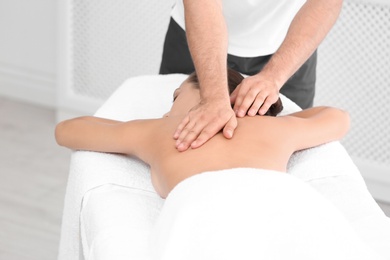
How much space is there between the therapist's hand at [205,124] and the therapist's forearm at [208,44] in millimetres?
33

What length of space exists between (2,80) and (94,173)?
7.44ft

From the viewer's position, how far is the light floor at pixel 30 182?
2738 mm

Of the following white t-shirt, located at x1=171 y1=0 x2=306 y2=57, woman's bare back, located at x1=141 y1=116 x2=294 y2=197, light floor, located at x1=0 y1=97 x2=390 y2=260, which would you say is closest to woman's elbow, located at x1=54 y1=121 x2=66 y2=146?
woman's bare back, located at x1=141 y1=116 x2=294 y2=197

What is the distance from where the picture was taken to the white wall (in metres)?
3.69

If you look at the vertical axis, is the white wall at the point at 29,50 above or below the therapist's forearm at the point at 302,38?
below

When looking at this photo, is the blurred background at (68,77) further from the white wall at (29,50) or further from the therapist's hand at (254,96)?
the therapist's hand at (254,96)

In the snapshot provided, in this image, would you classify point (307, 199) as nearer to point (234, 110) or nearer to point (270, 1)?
point (234, 110)

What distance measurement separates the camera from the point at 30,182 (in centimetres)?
311

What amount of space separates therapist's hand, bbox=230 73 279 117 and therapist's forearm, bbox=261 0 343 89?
48 millimetres

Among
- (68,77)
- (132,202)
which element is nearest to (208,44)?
(132,202)

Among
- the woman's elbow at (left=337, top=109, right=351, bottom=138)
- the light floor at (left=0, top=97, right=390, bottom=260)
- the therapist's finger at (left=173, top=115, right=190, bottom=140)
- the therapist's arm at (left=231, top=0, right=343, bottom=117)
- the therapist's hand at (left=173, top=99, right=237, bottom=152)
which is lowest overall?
the light floor at (left=0, top=97, right=390, bottom=260)

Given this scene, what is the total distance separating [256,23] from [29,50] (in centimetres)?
175

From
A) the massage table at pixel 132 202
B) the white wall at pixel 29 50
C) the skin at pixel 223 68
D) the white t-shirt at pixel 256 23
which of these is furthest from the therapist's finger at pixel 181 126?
the white wall at pixel 29 50

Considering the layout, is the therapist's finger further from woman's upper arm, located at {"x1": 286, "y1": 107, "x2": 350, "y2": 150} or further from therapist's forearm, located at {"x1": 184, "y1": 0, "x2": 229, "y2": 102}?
woman's upper arm, located at {"x1": 286, "y1": 107, "x2": 350, "y2": 150}
